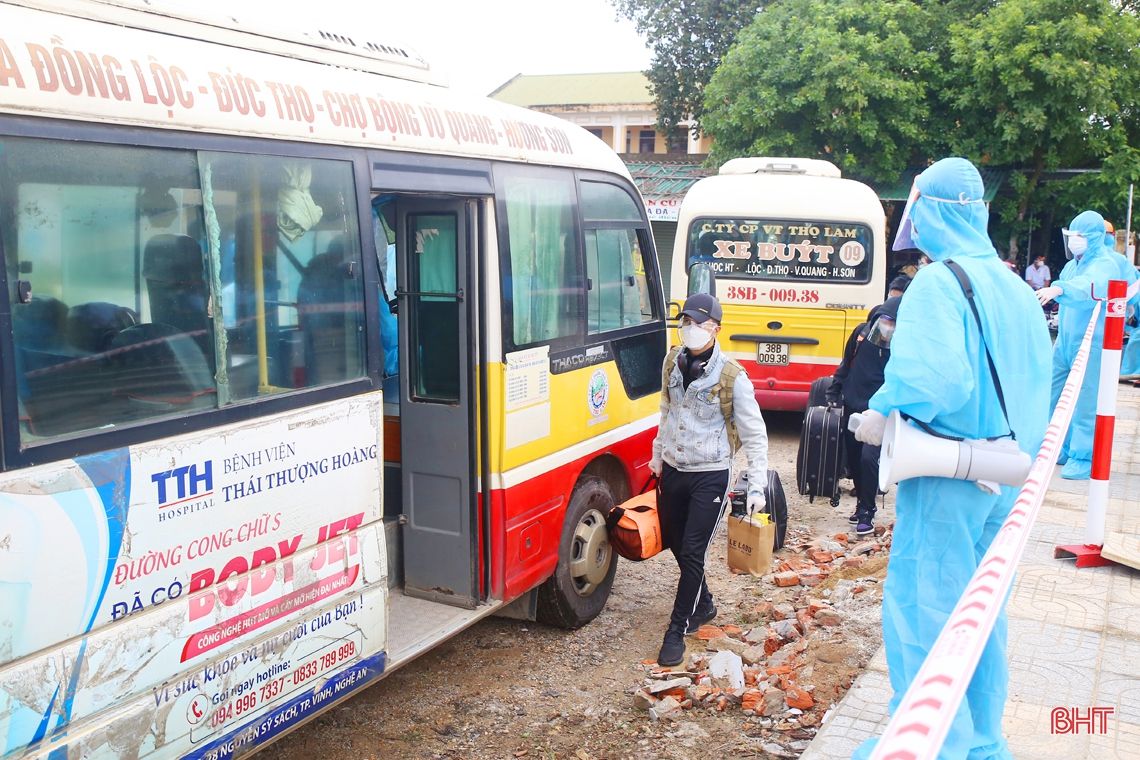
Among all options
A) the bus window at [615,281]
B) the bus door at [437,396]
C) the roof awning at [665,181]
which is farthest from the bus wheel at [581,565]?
the roof awning at [665,181]

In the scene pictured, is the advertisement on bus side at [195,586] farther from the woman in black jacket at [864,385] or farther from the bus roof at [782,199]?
the bus roof at [782,199]

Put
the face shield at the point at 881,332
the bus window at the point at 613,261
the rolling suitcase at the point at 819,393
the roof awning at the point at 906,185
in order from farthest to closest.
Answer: the roof awning at the point at 906,185 → the rolling suitcase at the point at 819,393 → the face shield at the point at 881,332 → the bus window at the point at 613,261

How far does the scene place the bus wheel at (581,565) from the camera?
5465 mm

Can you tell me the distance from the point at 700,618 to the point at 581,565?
77 centimetres

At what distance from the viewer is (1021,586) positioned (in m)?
5.83

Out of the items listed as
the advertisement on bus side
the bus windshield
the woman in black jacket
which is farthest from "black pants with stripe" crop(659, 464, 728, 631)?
the bus windshield

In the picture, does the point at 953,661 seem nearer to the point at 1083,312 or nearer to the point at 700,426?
the point at 700,426

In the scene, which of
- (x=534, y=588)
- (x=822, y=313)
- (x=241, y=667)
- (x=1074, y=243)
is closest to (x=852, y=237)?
(x=822, y=313)

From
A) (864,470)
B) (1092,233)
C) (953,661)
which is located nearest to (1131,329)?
(1092,233)

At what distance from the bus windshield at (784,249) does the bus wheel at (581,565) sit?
18.0ft

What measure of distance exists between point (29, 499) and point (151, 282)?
0.77 metres

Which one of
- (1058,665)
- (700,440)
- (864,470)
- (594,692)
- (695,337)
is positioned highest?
(695,337)

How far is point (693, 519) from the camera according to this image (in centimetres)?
538

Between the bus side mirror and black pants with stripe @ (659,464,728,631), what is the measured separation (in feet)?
3.94
